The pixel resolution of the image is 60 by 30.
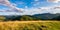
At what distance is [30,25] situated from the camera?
277 centimetres

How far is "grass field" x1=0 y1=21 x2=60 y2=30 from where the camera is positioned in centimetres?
273

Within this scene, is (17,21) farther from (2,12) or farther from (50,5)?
(50,5)

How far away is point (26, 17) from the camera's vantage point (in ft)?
9.14

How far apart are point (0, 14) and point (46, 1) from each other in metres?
0.80

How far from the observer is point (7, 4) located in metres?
2.80

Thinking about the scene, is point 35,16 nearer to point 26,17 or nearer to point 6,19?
point 26,17

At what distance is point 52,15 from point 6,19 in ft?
2.55

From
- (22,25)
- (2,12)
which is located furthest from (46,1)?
(2,12)

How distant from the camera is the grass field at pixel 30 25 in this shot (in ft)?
8.95

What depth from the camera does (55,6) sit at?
9.20ft

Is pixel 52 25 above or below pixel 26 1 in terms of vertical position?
below

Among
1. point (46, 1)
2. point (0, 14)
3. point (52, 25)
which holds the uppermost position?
point (46, 1)

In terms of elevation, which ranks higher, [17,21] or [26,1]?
[26,1]

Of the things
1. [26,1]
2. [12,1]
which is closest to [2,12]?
[12,1]
